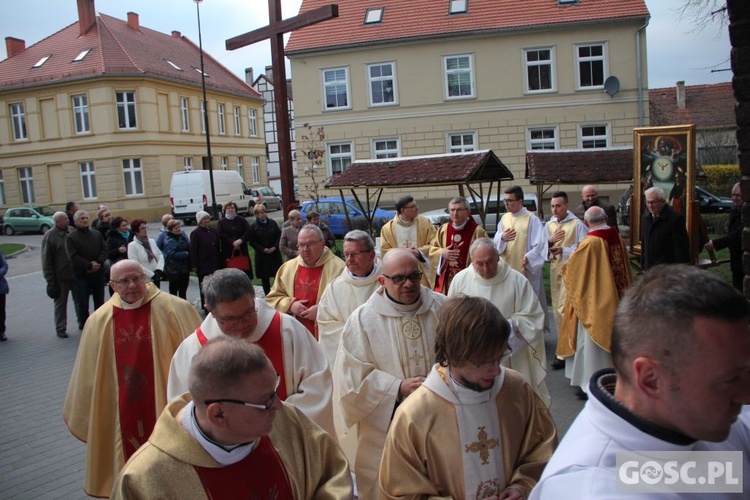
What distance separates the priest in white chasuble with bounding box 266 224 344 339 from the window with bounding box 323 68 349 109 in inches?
927

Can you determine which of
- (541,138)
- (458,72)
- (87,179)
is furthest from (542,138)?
(87,179)

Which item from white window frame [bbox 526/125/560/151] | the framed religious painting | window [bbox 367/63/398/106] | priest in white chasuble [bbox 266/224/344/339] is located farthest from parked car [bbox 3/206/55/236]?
priest in white chasuble [bbox 266/224/344/339]

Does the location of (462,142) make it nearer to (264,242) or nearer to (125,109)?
(125,109)

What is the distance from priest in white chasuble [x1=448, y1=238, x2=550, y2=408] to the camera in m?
4.63

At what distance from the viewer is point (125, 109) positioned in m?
35.5

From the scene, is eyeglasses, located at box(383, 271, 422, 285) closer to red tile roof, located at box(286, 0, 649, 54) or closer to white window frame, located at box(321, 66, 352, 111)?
red tile roof, located at box(286, 0, 649, 54)

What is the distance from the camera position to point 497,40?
1066 inches

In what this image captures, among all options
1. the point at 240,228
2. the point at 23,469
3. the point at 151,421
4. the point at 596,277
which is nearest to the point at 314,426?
the point at 151,421


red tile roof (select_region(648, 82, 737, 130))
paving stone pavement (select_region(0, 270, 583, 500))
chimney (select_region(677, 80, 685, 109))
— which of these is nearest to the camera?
paving stone pavement (select_region(0, 270, 583, 500))

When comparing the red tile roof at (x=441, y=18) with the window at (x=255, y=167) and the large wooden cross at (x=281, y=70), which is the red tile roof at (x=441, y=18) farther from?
the large wooden cross at (x=281, y=70)

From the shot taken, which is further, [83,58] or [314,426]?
[83,58]

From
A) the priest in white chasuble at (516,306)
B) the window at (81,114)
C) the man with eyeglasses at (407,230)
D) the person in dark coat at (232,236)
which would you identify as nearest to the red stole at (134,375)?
the priest in white chasuble at (516,306)

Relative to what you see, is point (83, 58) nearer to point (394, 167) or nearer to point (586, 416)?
point (394, 167)

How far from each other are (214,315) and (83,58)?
1471 inches
